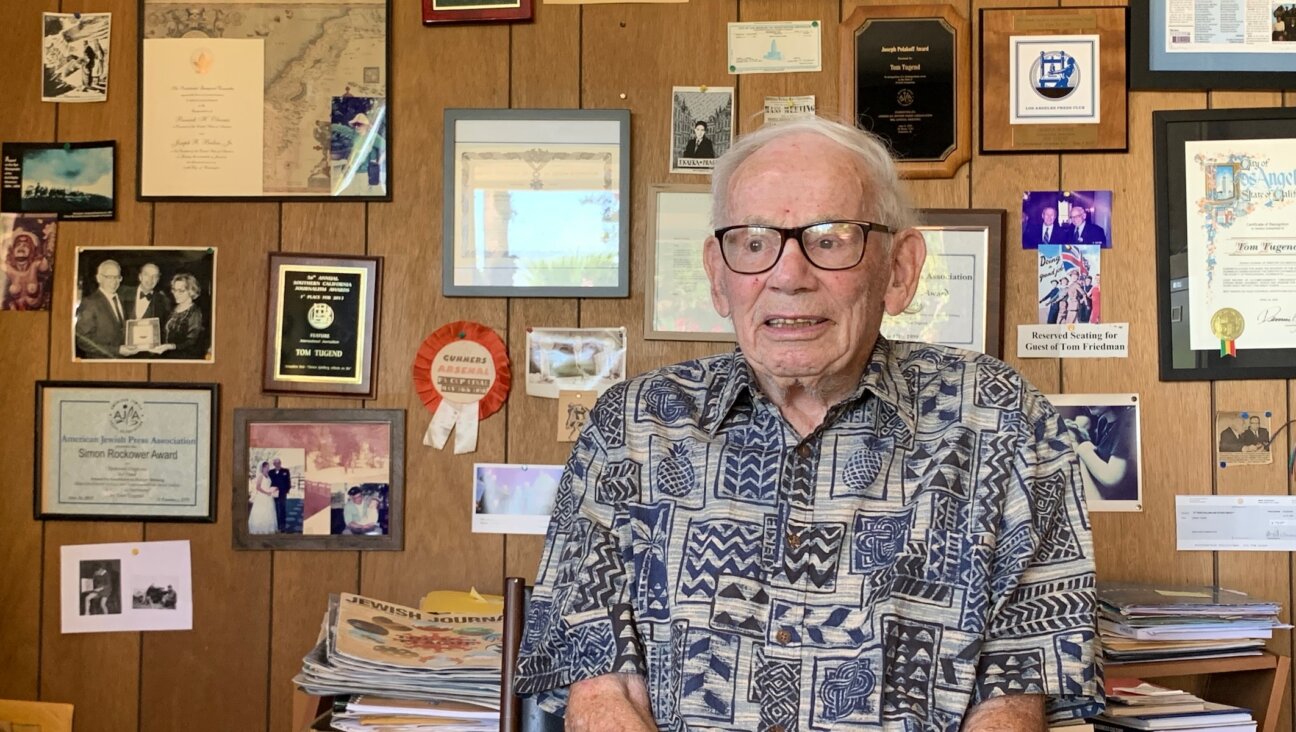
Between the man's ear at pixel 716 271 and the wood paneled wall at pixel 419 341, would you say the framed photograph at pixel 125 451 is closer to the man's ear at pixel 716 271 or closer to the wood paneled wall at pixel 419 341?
the wood paneled wall at pixel 419 341

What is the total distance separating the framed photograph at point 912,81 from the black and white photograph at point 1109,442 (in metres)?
0.44

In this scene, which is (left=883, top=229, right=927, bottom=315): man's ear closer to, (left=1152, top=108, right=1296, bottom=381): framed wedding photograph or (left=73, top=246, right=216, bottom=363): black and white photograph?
(left=1152, top=108, right=1296, bottom=381): framed wedding photograph

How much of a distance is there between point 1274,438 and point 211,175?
1829mm

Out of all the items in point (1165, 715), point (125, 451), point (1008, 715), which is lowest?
point (1165, 715)

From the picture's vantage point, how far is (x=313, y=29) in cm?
186

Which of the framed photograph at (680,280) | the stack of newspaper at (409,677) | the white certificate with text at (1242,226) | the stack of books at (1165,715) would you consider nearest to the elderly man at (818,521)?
the stack of newspaper at (409,677)

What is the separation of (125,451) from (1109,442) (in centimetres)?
165

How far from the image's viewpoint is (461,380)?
183 centimetres

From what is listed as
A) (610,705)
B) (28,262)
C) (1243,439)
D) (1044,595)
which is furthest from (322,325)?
(1243,439)

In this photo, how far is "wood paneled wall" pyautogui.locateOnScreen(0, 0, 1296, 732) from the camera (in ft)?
5.92

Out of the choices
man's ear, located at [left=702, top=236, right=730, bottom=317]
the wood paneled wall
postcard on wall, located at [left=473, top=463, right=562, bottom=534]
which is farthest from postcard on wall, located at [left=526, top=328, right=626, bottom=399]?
man's ear, located at [left=702, top=236, right=730, bottom=317]

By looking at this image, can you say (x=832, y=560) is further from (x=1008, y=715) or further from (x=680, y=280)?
(x=680, y=280)

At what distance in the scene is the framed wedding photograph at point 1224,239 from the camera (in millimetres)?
1797

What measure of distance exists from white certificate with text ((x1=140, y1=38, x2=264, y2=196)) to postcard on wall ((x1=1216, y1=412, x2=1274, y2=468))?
165 cm
